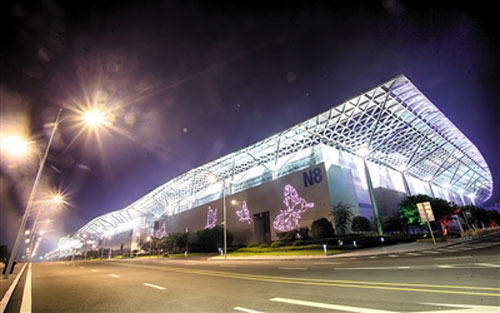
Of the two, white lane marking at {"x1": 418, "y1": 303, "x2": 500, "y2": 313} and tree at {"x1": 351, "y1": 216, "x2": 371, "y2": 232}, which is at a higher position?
tree at {"x1": 351, "y1": 216, "x2": 371, "y2": 232}

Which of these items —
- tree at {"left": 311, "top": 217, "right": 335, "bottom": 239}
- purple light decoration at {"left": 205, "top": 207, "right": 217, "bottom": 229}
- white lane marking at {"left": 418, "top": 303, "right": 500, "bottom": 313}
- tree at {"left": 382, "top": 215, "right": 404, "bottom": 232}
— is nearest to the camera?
white lane marking at {"left": 418, "top": 303, "right": 500, "bottom": 313}

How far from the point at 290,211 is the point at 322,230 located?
410 inches

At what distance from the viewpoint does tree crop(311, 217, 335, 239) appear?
3102 cm

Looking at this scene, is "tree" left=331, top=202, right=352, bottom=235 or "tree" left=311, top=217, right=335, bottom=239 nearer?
"tree" left=311, top=217, right=335, bottom=239

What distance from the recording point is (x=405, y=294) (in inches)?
196

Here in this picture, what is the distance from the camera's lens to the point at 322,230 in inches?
→ 1223

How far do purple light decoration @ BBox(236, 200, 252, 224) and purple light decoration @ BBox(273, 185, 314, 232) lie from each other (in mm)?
7752

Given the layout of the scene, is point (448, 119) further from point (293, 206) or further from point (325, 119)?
point (293, 206)

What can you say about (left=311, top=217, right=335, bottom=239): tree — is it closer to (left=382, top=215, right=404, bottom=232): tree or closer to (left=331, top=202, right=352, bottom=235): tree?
(left=331, top=202, right=352, bottom=235): tree

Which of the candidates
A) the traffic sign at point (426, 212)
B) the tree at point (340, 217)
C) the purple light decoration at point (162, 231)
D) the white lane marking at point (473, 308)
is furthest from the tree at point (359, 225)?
the purple light decoration at point (162, 231)

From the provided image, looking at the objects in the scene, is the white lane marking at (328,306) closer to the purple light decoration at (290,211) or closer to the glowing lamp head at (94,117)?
the glowing lamp head at (94,117)

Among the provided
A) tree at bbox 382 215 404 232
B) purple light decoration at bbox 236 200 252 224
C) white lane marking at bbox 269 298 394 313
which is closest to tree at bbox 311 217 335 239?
tree at bbox 382 215 404 232

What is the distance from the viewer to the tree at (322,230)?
102ft

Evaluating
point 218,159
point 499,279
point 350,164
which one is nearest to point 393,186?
point 350,164
